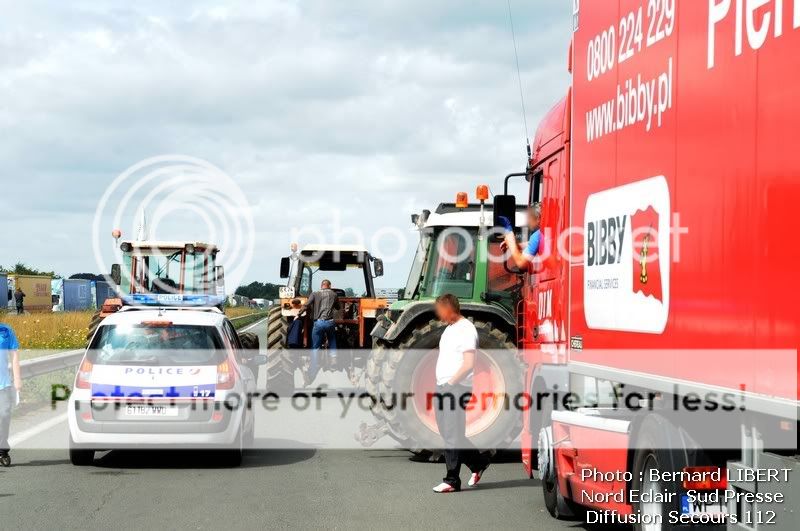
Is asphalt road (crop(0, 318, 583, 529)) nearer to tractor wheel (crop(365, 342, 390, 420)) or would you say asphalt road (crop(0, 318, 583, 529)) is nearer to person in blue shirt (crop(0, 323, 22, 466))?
person in blue shirt (crop(0, 323, 22, 466))

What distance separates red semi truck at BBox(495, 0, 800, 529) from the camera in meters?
4.79

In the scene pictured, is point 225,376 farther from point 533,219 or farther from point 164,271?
point 164,271

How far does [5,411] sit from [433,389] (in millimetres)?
4218

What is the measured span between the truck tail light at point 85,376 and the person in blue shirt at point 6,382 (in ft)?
1.81

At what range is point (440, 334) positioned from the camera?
11805 mm

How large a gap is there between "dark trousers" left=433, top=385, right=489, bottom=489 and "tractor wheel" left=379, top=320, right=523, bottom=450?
104cm

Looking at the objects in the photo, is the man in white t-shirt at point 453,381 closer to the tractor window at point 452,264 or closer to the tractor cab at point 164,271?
the tractor window at point 452,264

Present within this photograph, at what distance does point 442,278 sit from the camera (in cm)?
1261

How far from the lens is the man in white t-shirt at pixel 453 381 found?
10344mm

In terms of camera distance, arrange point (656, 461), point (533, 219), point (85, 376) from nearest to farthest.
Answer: point (656, 461), point (533, 219), point (85, 376)

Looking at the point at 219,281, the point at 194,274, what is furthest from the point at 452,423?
the point at 219,281

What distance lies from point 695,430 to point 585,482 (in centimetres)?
198

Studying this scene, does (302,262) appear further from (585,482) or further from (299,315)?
(585,482)

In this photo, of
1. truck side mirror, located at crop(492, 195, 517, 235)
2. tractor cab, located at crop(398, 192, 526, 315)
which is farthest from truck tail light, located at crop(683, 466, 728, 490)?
tractor cab, located at crop(398, 192, 526, 315)
